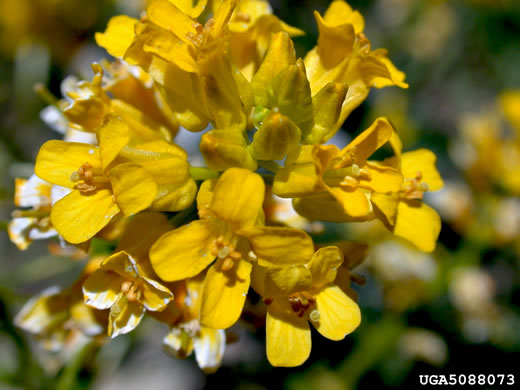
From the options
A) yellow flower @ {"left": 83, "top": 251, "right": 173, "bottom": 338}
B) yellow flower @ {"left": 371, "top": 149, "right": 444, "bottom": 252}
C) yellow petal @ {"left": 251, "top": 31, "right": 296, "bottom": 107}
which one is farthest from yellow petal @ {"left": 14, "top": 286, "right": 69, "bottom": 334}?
yellow flower @ {"left": 371, "top": 149, "right": 444, "bottom": 252}

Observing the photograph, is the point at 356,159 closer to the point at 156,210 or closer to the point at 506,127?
the point at 156,210

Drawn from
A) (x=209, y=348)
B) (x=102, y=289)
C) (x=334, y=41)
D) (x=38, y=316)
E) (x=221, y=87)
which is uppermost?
(x=334, y=41)

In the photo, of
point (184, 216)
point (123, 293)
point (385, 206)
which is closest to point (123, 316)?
point (123, 293)

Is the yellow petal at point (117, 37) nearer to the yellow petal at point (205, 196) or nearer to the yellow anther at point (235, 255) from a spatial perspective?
the yellow petal at point (205, 196)

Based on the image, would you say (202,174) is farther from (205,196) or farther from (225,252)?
(225,252)

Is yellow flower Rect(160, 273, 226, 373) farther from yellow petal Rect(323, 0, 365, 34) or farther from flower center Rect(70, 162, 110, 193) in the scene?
yellow petal Rect(323, 0, 365, 34)

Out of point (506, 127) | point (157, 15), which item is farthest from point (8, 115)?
point (506, 127)

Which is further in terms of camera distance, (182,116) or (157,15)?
(182,116)

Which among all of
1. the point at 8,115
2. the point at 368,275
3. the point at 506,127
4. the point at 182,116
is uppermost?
the point at 182,116
